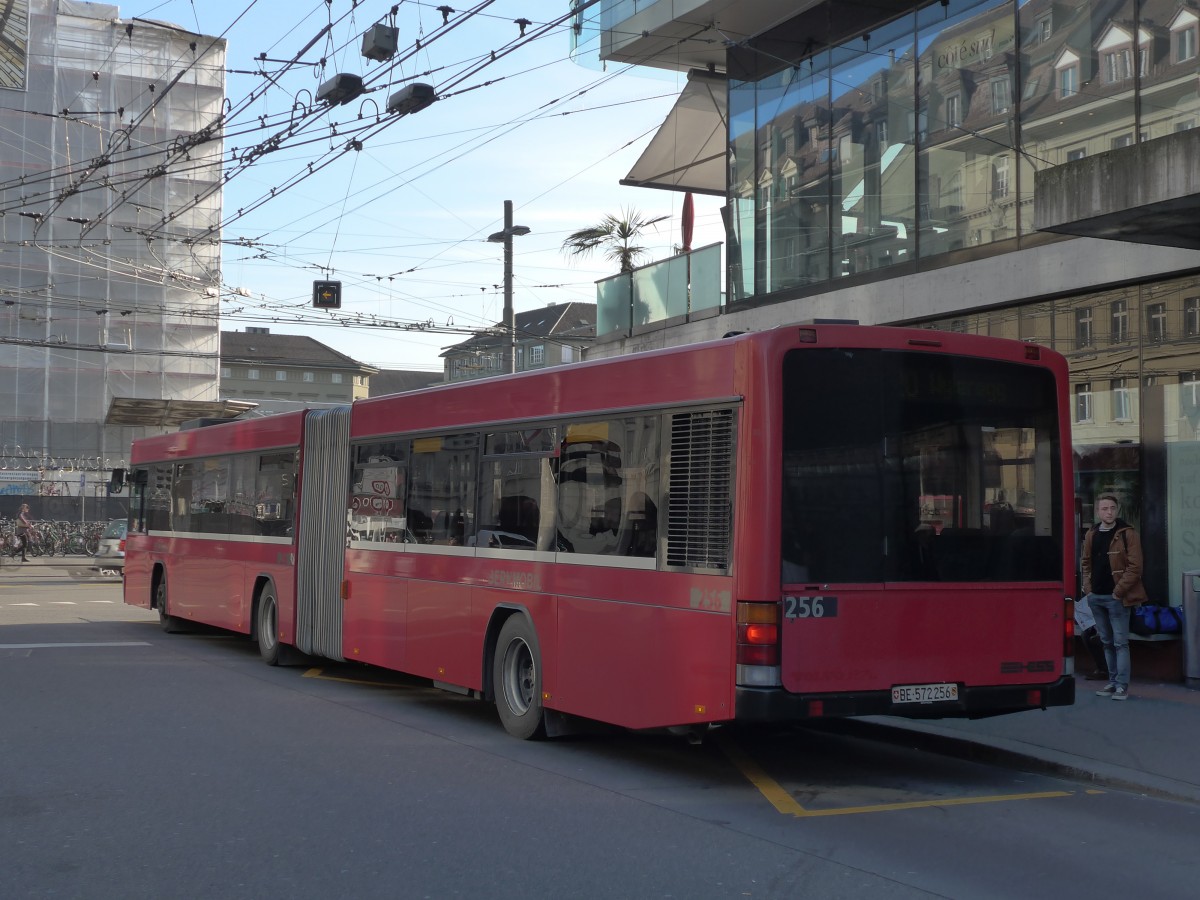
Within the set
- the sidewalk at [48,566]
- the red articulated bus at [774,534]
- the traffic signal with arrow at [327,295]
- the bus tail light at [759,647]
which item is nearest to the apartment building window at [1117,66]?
the red articulated bus at [774,534]

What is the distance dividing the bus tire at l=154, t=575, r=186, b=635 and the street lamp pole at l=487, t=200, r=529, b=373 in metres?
9.11

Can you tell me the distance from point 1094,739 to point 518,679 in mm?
4372

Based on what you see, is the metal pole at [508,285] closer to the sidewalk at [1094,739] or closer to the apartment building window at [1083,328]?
the apartment building window at [1083,328]

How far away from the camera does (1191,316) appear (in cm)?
1329

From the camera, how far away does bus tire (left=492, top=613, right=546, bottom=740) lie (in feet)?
35.0

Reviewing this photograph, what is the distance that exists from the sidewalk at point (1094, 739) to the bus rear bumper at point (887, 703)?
621 mm

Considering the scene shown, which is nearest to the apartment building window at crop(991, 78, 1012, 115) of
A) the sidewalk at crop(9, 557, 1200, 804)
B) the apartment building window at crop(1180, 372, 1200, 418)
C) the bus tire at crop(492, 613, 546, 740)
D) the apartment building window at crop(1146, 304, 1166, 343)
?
the apartment building window at crop(1146, 304, 1166, 343)

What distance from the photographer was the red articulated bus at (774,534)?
27.8 feet

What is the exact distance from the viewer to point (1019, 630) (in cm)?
920

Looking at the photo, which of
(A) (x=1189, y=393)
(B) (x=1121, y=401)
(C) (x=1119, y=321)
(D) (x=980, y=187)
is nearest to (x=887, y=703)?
(A) (x=1189, y=393)

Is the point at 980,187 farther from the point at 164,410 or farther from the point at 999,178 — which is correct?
the point at 164,410

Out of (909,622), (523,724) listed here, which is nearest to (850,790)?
(909,622)

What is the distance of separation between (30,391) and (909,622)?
158 feet

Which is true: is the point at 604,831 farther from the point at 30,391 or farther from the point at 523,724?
the point at 30,391
